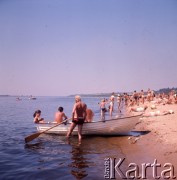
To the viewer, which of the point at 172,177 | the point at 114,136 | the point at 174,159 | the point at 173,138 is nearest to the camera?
the point at 172,177

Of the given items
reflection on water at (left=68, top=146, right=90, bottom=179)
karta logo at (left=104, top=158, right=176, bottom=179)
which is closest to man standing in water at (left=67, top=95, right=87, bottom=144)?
reflection on water at (left=68, top=146, right=90, bottom=179)

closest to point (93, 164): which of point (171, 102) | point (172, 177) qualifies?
point (172, 177)

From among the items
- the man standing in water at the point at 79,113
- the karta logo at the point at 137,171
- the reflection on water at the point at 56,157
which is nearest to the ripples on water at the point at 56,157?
the reflection on water at the point at 56,157

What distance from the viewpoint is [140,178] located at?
5965 mm

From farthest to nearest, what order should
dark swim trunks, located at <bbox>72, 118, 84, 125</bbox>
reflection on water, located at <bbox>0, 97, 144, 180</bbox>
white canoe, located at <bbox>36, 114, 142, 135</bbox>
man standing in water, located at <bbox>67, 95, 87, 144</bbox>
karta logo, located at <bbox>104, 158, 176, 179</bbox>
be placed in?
1. white canoe, located at <bbox>36, 114, 142, 135</bbox>
2. dark swim trunks, located at <bbox>72, 118, 84, 125</bbox>
3. man standing in water, located at <bbox>67, 95, 87, 144</bbox>
4. reflection on water, located at <bbox>0, 97, 144, 180</bbox>
5. karta logo, located at <bbox>104, 158, 176, 179</bbox>

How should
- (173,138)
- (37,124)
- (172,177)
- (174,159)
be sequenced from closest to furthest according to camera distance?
(172,177) → (174,159) → (173,138) → (37,124)

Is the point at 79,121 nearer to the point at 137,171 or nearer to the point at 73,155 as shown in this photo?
the point at 73,155

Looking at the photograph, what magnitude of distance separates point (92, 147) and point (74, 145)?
3.01ft

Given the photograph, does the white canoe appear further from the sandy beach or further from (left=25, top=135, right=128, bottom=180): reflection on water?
the sandy beach

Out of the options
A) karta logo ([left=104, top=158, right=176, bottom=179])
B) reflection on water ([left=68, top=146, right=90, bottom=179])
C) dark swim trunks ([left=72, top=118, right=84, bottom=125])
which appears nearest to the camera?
karta logo ([left=104, top=158, right=176, bottom=179])

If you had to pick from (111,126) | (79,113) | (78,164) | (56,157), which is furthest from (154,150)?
(79,113)

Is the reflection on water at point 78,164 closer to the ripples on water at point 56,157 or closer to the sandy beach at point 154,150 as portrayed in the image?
the ripples on water at point 56,157

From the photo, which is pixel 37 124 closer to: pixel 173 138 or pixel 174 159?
pixel 173 138

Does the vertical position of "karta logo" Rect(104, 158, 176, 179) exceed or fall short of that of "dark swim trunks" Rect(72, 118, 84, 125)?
it falls short
